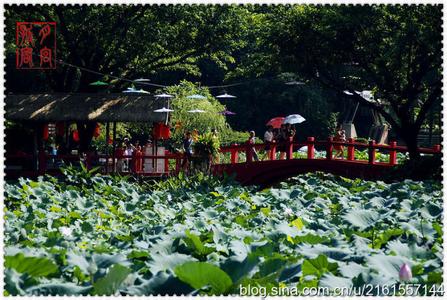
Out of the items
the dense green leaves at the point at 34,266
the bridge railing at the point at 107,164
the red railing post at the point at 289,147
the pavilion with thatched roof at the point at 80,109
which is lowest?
the bridge railing at the point at 107,164

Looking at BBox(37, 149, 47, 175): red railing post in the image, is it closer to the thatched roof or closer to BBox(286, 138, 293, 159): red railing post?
the thatched roof

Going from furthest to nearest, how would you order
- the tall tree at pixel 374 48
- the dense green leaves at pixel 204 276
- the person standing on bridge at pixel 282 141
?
the person standing on bridge at pixel 282 141, the tall tree at pixel 374 48, the dense green leaves at pixel 204 276

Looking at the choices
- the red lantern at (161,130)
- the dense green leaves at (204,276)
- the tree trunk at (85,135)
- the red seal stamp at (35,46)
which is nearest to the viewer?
the dense green leaves at (204,276)

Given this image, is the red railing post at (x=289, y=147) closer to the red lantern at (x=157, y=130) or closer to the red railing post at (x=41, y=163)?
the red lantern at (x=157, y=130)

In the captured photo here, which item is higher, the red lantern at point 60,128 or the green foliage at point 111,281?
the red lantern at point 60,128

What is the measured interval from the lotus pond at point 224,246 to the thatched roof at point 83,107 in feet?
29.1

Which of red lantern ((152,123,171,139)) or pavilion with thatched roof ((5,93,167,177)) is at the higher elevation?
pavilion with thatched roof ((5,93,167,177))

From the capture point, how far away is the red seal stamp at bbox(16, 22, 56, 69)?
815 inches

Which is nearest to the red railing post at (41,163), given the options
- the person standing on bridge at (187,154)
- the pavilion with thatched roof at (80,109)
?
the pavilion with thatched roof at (80,109)

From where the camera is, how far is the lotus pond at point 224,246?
4953 mm

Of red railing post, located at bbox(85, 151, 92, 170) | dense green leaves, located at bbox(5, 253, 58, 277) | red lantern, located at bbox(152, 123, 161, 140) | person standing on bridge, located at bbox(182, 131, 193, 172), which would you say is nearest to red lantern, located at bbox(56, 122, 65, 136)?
red railing post, located at bbox(85, 151, 92, 170)

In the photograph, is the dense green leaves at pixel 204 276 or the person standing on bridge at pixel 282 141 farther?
the person standing on bridge at pixel 282 141

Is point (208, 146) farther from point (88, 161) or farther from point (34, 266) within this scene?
point (34, 266)

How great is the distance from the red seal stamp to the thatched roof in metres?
0.90
